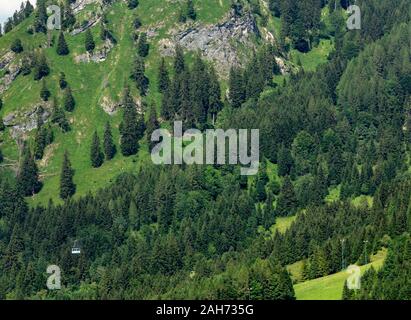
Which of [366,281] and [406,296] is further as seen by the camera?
[366,281]
